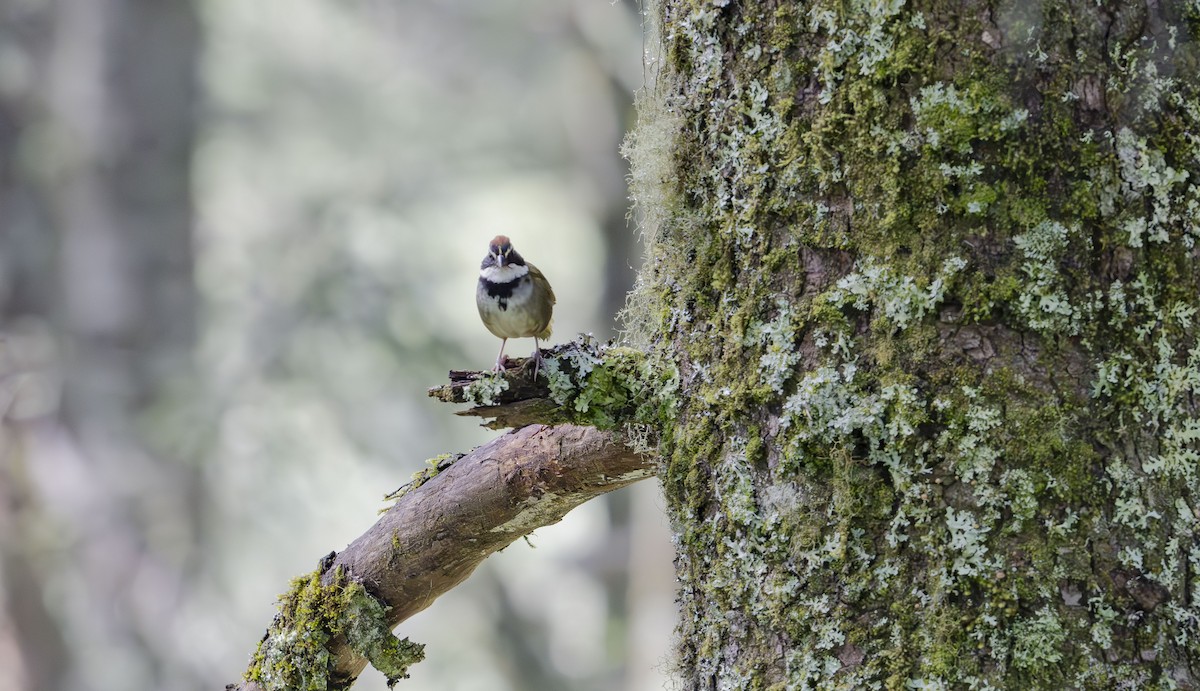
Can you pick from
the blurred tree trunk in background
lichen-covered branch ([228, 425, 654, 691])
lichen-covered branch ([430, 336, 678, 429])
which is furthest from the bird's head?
the blurred tree trunk in background

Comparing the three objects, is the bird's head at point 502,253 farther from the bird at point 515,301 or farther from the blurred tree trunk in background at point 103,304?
the blurred tree trunk in background at point 103,304

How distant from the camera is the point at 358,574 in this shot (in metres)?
2.61

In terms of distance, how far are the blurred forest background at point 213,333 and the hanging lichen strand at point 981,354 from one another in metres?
6.89

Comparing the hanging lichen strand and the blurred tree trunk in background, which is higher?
the blurred tree trunk in background

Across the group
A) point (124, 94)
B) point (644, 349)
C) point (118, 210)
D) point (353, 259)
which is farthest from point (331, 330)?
point (644, 349)

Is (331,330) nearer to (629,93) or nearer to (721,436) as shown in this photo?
(629,93)

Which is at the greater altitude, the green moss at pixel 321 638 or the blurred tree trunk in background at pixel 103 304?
the blurred tree trunk in background at pixel 103 304

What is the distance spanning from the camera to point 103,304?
26.2 feet

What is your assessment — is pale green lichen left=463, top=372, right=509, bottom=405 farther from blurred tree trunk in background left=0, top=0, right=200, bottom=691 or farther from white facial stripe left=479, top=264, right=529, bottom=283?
blurred tree trunk in background left=0, top=0, right=200, bottom=691

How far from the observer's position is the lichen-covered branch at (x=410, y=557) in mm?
2430

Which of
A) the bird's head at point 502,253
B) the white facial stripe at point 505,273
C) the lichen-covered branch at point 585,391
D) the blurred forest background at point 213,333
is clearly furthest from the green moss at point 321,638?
the blurred forest background at point 213,333

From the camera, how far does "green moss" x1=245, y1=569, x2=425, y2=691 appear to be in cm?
256

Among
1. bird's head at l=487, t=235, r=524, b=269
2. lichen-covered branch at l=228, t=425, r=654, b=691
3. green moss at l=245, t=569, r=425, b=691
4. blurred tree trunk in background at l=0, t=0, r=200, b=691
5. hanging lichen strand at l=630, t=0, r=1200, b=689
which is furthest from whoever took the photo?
blurred tree trunk in background at l=0, t=0, r=200, b=691

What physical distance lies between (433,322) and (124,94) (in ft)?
10.1
